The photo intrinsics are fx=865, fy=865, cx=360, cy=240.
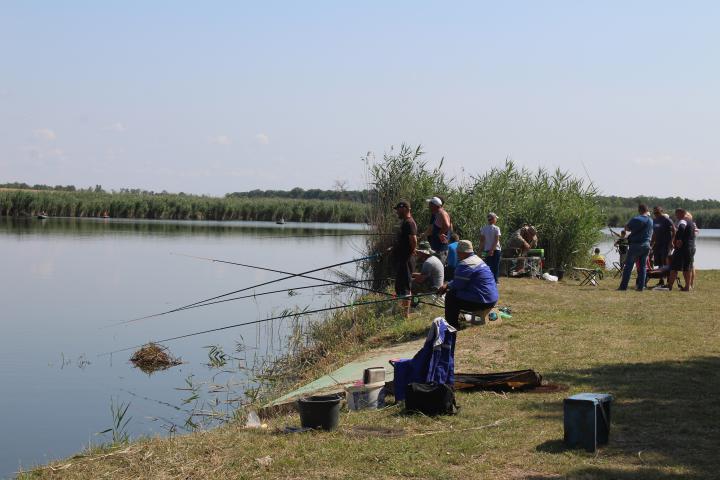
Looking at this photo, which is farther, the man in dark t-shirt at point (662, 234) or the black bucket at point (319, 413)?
the man in dark t-shirt at point (662, 234)

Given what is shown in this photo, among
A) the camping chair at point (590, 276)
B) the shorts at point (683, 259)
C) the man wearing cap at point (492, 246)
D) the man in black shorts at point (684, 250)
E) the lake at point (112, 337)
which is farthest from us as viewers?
the camping chair at point (590, 276)

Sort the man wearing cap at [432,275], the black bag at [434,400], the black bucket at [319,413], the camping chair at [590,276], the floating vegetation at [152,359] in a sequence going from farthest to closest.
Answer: the camping chair at [590,276]
the floating vegetation at [152,359]
the man wearing cap at [432,275]
the black bag at [434,400]
the black bucket at [319,413]

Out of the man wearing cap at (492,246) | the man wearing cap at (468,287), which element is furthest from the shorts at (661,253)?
the man wearing cap at (468,287)

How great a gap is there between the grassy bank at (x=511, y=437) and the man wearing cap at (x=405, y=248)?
263 centimetres

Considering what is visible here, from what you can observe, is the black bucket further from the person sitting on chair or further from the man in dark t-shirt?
the man in dark t-shirt

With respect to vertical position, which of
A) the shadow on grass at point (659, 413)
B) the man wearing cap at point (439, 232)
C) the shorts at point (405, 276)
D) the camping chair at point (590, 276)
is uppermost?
the man wearing cap at point (439, 232)

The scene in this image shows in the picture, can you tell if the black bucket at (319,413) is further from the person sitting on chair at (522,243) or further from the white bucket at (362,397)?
the person sitting on chair at (522,243)

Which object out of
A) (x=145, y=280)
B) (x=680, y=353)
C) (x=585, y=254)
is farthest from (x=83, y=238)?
(x=680, y=353)

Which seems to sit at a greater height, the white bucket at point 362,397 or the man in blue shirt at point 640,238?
the man in blue shirt at point 640,238

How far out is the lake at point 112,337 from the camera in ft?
32.8

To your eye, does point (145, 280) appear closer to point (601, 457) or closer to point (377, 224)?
point (377, 224)

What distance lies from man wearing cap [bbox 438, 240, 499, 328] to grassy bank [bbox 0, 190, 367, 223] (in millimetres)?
54014

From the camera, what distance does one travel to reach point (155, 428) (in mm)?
9773

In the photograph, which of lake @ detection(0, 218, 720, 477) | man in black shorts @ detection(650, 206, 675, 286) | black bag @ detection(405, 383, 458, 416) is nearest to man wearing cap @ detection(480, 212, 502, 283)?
lake @ detection(0, 218, 720, 477)
